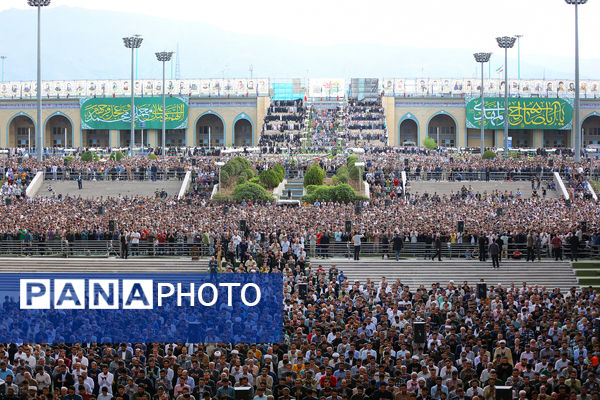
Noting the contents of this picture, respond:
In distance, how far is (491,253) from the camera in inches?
1026

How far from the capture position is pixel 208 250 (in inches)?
1091

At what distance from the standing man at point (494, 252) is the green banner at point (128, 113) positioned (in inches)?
1923

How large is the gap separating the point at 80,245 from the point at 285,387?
17.1 meters

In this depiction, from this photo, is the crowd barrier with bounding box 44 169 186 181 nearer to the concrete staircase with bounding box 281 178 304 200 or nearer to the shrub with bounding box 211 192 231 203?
the concrete staircase with bounding box 281 178 304 200

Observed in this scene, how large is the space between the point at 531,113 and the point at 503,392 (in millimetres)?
61059

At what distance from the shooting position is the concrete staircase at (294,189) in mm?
40006

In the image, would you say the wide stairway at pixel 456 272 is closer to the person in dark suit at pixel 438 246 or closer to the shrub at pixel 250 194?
the person in dark suit at pixel 438 246

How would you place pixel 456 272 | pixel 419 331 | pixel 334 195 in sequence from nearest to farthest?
pixel 419 331 < pixel 456 272 < pixel 334 195

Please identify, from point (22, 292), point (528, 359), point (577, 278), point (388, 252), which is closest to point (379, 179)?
point (388, 252)

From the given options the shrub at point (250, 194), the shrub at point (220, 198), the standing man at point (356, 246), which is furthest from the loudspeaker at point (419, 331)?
the shrub at point (220, 198)

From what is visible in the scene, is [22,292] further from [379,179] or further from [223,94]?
[223,94]

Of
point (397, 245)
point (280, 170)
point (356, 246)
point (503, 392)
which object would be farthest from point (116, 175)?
point (503, 392)

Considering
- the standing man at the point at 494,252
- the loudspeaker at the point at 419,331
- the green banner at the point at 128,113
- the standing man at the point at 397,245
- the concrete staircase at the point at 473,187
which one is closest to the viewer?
the loudspeaker at the point at 419,331

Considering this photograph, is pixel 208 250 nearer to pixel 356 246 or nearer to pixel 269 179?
pixel 356 246
